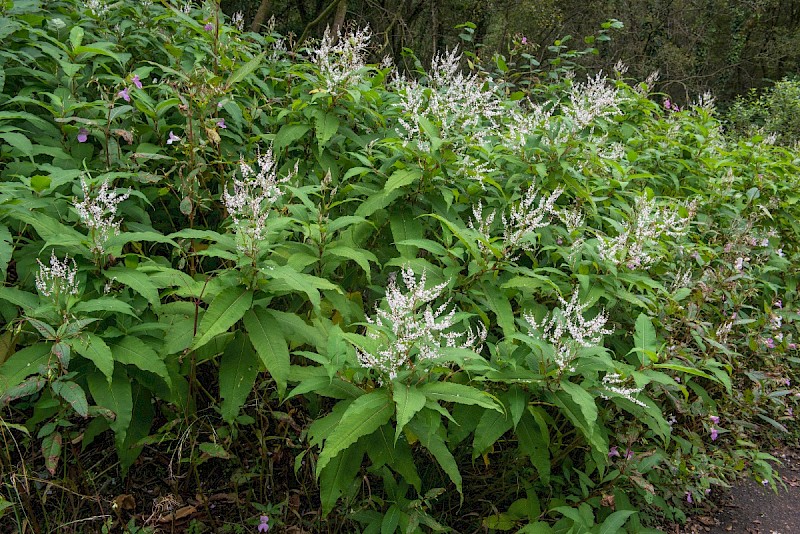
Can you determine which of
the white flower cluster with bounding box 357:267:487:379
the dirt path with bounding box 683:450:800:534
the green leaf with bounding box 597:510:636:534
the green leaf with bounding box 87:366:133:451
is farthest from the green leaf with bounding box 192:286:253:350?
the dirt path with bounding box 683:450:800:534

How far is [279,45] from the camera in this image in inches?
203

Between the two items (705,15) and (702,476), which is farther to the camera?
(705,15)

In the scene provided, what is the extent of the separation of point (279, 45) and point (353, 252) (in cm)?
334

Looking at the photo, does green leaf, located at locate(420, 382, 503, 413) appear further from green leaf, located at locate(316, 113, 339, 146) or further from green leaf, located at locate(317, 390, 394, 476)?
green leaf, located at locate(316, 113, 339, 146)

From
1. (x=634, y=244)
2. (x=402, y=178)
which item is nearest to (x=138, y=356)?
(x=402, y=178)

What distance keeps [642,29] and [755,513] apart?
23088mm

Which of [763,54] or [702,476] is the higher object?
[763,54]

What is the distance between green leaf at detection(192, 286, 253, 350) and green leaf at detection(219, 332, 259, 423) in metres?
0.23

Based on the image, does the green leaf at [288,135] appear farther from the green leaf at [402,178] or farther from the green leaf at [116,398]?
the green leaf at [116,398]

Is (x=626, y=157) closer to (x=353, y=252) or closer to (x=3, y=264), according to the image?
(x=353, y=252)

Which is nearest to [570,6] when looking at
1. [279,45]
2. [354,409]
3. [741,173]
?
[741,173]

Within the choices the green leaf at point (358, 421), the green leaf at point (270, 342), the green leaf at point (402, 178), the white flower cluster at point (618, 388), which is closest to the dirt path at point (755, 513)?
the white flower cluster at point (618, 388)

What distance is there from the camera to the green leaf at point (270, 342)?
2221mm

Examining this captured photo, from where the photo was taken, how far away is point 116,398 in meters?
2.25
